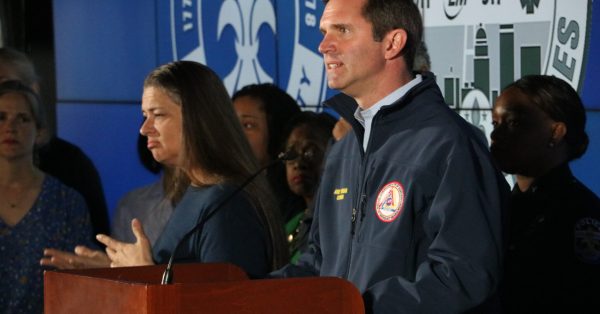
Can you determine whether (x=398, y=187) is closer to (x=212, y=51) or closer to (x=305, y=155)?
(x=305, y=155)

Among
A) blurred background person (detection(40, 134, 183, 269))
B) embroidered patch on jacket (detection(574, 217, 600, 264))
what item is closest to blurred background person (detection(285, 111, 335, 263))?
blurred background person (detection(40, 134, 183, 269))

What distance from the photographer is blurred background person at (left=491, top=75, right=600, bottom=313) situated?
Answer: 2.70m

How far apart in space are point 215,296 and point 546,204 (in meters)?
1.20

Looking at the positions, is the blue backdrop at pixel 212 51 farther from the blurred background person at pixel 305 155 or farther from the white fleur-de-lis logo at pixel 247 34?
the blurred background person at pixel 305 155

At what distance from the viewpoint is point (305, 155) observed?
3957 mm

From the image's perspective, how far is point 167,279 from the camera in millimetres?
1994

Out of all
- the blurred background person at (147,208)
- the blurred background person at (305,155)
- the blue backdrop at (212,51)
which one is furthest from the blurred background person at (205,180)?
the blue backdrop at (212,51)

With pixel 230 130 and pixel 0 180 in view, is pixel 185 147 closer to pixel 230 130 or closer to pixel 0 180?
pixel 230 130

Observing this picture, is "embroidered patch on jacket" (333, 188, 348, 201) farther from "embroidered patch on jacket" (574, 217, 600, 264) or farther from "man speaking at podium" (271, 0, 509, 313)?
"embroidered patch on jacket" (574, 217, 600, 264)

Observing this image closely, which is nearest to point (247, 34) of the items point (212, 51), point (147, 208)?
point (212, 51)

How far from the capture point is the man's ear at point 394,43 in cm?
226

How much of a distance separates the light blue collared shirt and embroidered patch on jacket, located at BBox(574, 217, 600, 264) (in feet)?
2.28

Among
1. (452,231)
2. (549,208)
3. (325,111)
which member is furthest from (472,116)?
(452,231)

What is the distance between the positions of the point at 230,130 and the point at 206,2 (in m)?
2.39
